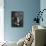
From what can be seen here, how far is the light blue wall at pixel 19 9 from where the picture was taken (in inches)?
222

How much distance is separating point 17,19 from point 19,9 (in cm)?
43

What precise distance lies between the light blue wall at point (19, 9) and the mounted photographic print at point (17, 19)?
13 centimetres

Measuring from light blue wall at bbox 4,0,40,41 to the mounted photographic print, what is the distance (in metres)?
0.13

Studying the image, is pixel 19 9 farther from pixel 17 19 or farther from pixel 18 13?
pixel 17 19

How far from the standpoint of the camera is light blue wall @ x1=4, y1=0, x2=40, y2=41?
5.65 metres

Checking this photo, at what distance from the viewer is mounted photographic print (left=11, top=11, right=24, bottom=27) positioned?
5.70 metres

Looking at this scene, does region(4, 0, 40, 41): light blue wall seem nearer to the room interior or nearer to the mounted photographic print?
the room interior

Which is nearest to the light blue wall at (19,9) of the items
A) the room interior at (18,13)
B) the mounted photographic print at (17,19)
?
the room interior at (18,13)

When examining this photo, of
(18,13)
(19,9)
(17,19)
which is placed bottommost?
(17,19)

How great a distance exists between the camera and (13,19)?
5.72 m

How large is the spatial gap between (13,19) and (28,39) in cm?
248

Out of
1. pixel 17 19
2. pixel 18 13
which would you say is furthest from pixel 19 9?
pixel 17 19

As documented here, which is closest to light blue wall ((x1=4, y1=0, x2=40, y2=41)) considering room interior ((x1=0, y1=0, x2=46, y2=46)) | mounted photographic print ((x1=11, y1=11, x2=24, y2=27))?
room interior ((x1=0, y1=0, x2=46, y2=46))

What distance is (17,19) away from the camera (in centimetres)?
572
